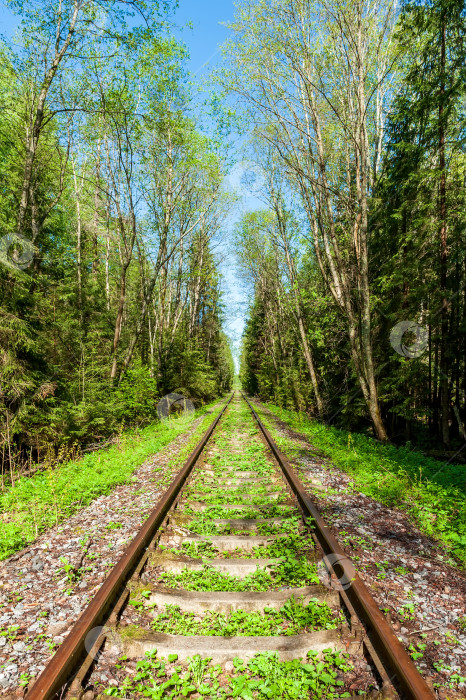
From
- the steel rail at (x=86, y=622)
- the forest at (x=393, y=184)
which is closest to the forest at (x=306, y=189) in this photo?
the forest at (x=393, y=184)

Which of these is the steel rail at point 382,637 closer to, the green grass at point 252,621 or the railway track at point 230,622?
the railway track at point 230,622

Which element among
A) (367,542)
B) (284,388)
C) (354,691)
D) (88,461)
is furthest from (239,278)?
(354,691)

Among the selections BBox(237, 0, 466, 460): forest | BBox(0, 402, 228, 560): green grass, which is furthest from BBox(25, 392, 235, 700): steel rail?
BBox(237, 0, 466, 460): forest

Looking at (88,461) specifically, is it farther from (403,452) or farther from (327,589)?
(403,452)

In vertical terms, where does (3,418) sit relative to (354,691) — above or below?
above

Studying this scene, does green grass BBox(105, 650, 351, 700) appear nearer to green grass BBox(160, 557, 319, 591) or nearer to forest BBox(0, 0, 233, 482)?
green grass BBox(160, 557, 319, 591)

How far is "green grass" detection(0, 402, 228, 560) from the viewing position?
446 cm

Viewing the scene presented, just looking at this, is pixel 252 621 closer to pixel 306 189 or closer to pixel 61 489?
pixel 61 489

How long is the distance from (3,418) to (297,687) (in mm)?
6832

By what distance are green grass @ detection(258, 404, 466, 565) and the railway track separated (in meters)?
1.65

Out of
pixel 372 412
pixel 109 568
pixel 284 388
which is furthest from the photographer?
pixel 284 388

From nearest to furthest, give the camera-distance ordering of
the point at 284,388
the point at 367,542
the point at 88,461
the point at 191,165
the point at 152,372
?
the point at 367,542, the point at 88,461, the point at 191,165, the point at 152,372, the point at 284,388

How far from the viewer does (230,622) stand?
9.16 ft

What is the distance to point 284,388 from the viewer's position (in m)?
21.2
